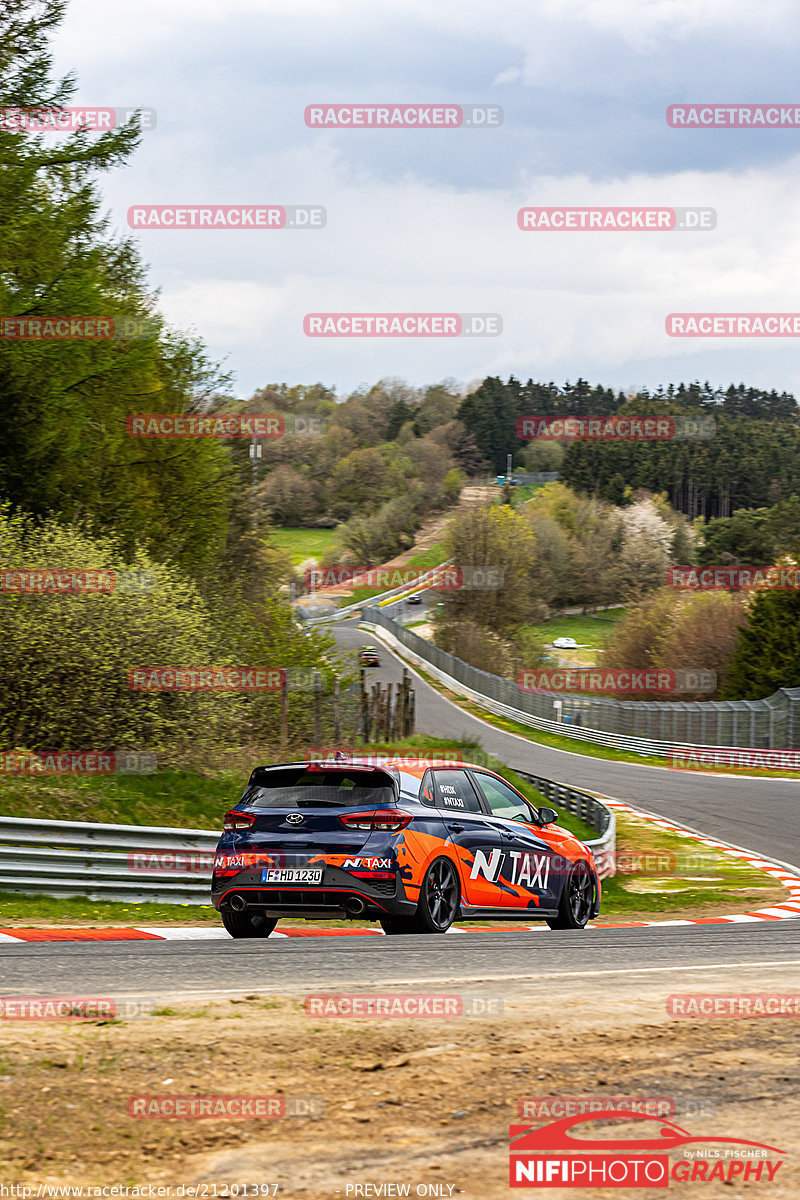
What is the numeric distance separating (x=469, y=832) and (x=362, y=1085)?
513 cm

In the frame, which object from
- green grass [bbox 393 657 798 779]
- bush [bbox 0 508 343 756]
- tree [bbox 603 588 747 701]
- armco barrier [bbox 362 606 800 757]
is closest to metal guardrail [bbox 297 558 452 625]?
armco barrier [bbox 362 606 800 757]

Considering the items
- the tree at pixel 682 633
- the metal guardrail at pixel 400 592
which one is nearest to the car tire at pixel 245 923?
the tree at pixel 682 633

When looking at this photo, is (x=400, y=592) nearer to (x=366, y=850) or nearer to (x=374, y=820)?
(x=374, y=820)

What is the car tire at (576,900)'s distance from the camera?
1127 centimetres

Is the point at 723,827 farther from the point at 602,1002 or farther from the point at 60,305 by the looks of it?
the point at 602,1002

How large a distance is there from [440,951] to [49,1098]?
447 cm

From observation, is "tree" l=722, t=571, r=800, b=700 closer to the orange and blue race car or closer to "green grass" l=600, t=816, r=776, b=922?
"green grass" l=600, t=816, r=776, b=922

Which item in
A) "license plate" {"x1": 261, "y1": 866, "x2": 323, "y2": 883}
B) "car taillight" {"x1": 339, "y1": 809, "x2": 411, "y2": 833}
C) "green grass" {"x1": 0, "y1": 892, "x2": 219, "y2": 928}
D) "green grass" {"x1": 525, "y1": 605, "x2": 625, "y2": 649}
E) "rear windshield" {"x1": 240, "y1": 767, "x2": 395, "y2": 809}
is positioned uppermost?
"rear windshield" {"x1": 240, "y1": 767, "x2": 395, "y2": 809}

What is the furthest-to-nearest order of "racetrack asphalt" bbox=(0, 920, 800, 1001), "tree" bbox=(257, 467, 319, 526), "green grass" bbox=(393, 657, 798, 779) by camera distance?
1. "tree" bbox=(257, 467, 319, 526)
2. "green grass" bbox=(393, 657, 798, 779)
3. "racetrack asphalt" bbox=(0, 920, 800, 1001)

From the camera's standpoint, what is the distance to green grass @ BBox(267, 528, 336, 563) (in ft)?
449

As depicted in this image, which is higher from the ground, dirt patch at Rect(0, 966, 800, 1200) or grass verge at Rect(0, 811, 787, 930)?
dirt patch at Rect(0, 966, 800, 1200)

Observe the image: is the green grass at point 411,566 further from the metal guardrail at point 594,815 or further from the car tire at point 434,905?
the car tire at point 434,905

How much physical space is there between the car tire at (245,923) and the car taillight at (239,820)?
627 millimetres

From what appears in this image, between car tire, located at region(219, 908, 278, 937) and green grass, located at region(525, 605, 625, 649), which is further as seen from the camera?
green grass, located at region(525, 605, 625, 649)
